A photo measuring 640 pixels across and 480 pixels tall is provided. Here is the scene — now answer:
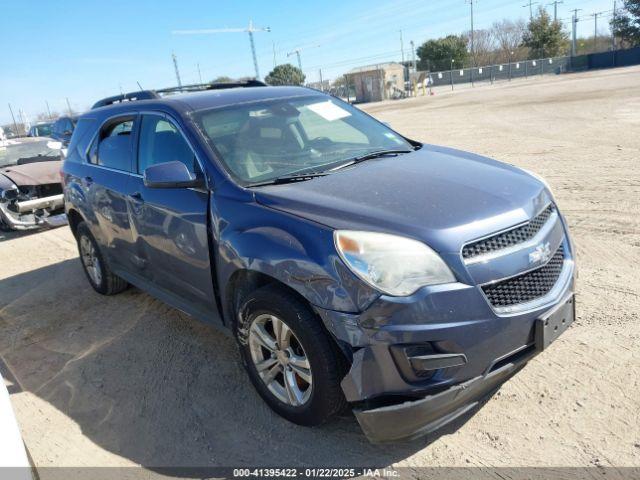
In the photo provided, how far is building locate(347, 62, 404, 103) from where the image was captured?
4644 cm

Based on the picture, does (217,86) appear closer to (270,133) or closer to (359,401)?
(270,133)

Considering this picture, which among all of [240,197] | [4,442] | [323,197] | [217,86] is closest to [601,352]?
[323,197]

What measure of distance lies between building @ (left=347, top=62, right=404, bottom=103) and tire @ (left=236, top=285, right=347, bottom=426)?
150 ft

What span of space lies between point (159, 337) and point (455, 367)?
110 inches

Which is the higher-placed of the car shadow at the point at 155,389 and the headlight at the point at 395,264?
the headlight at the point at 395,264

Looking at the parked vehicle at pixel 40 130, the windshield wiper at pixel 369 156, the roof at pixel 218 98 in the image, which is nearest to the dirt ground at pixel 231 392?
the windshield wiper at pixel 369 156

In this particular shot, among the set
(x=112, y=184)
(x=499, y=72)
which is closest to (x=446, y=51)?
(x=499, y=72)

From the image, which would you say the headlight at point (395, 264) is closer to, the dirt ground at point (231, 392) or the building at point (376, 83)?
the dirt ground at point (231, 392)

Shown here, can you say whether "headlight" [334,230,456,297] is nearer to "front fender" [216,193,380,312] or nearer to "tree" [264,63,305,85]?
"front fender" [216,193,380,312]

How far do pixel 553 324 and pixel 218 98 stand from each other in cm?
277

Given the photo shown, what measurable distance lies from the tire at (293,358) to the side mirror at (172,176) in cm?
85

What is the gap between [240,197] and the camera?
3037 millimetres

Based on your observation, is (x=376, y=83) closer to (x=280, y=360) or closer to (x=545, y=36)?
(x=545, y=36)

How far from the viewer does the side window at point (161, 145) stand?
11.6 feet
